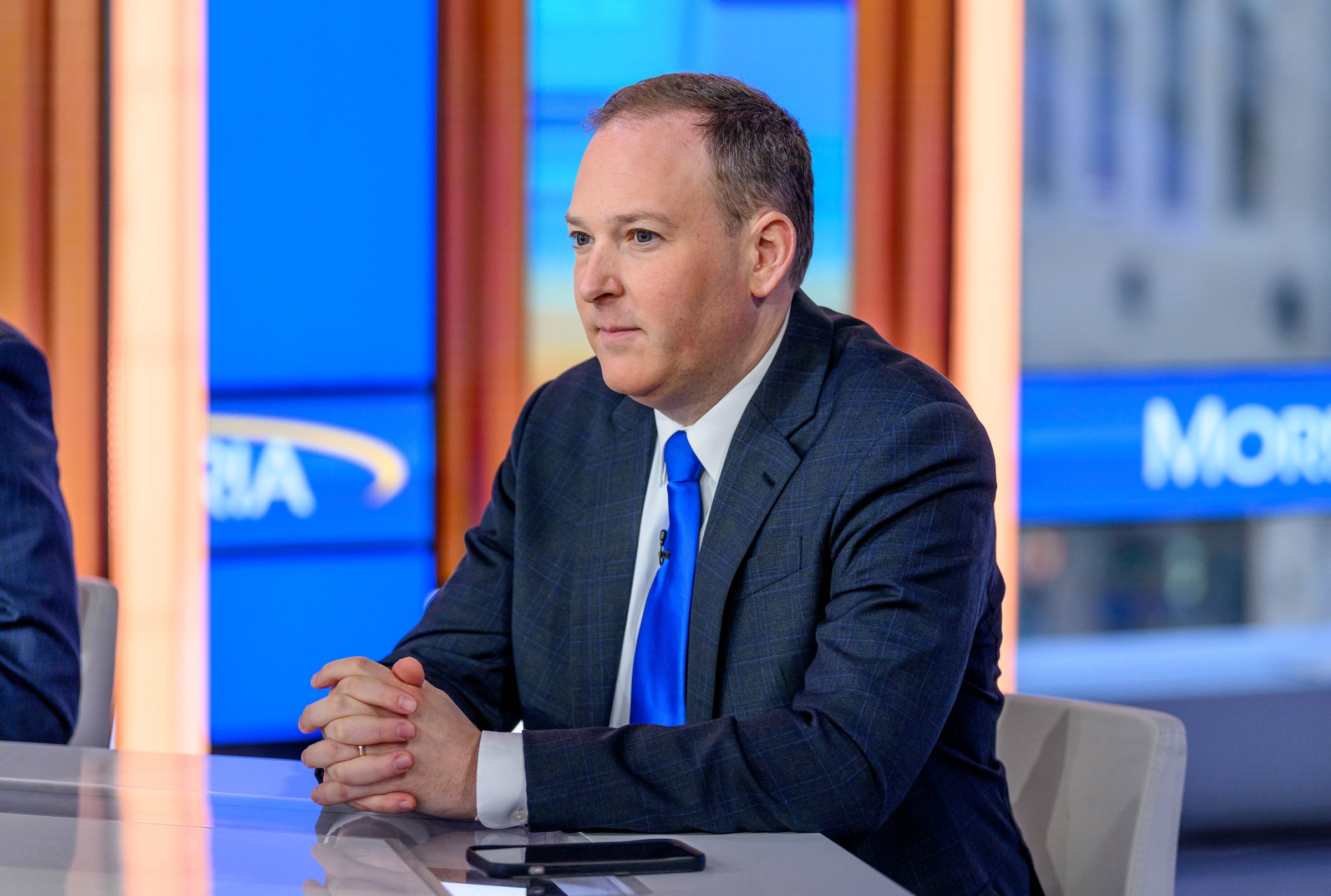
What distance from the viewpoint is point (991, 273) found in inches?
130

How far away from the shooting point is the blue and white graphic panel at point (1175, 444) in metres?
3.44

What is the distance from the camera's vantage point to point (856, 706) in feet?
3.74

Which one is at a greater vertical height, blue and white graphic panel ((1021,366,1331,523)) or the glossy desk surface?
blue and white graphic panel ((1021,366,1331,523))

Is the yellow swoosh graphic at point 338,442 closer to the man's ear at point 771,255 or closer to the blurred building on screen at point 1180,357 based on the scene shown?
the blurred building on screen at point 1180,357

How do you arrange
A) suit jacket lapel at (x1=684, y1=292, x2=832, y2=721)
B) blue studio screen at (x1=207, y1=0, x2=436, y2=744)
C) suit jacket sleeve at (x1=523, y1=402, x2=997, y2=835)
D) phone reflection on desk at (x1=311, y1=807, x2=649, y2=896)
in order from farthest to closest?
blue studio screen at (x1=207, y1=0, x2=436, y2=744) → suit jacket lapel at (x1=684, y1=292, x2=832, y2=721) → suit jacket sleeve at (x1=523, y1=402, x2=997, y2=835) → phone reflection on desk at (x1=311, y1=807, x2=649, y2=896)

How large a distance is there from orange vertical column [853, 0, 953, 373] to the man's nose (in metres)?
1.95

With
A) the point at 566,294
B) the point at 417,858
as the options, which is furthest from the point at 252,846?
the point at 566,294

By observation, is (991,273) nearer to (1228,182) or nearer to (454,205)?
(1228,182)

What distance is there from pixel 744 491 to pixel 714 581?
104mm

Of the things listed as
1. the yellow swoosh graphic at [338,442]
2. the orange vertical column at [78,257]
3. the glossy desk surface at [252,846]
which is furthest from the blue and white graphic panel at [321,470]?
the glossy desk surface at [252,846]

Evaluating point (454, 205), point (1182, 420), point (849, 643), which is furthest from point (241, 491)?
point (1182, 420)

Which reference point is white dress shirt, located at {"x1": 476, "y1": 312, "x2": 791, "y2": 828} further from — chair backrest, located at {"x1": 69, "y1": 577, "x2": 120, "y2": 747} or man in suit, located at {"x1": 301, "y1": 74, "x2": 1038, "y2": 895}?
chair backrest, located at {"x1": 69, "y1": 577, "x2": 120, "y2": 747}

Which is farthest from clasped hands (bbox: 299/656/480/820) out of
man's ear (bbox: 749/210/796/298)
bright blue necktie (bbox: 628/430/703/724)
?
man's ear (bbox: 749/210/796/298)

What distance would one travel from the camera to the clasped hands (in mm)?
1054
